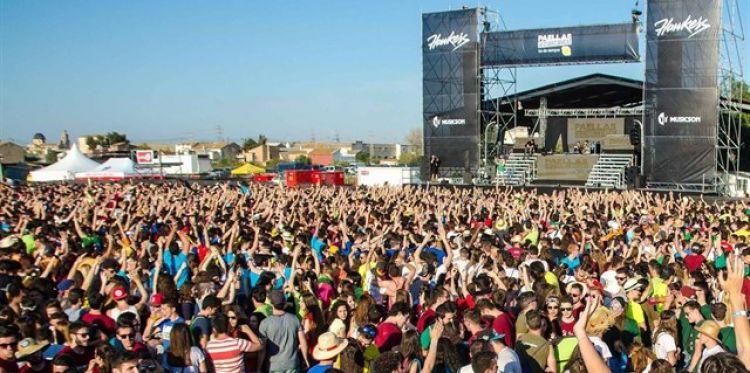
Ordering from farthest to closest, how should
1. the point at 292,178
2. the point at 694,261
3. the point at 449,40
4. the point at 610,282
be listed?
the point at 292,178, the point at 449,40, the point at 694,261, the point at 610,282

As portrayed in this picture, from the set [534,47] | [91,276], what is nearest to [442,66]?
[534,47]

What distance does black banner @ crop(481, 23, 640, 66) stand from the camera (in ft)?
81.7

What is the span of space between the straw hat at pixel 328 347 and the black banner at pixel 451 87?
23.5 metres

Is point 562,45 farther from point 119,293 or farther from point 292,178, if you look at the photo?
point 119,293

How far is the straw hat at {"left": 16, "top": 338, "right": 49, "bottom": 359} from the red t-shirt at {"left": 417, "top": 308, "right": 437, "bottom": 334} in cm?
272

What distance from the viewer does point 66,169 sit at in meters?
39.9

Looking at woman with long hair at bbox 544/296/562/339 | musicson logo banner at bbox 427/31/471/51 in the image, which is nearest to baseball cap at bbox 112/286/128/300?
woman with long hair at bbox 544/296/562/339

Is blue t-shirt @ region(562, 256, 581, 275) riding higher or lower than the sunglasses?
lower

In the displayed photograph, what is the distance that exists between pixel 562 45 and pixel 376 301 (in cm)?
2134

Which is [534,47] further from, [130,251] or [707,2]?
[130,251]

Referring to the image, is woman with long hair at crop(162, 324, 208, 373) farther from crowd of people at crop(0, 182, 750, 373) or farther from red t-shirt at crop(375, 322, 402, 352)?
red t-shirt at crop(375, 322, 402, 352)

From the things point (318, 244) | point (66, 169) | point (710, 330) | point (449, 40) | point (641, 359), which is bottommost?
point (641, 359)

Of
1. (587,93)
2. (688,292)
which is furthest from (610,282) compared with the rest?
(587,93)

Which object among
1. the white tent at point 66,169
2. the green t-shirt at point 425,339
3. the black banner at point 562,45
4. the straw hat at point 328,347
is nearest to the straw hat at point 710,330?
the green t-shirt at point 425,339
